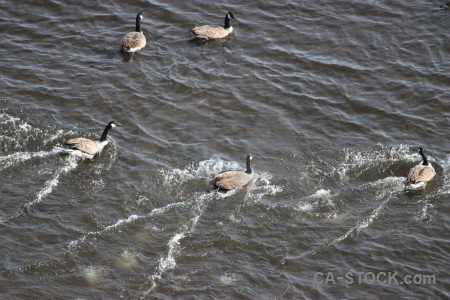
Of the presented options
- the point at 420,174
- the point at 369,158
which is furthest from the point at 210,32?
the point at 420,174

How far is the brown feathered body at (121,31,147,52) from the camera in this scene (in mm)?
19656

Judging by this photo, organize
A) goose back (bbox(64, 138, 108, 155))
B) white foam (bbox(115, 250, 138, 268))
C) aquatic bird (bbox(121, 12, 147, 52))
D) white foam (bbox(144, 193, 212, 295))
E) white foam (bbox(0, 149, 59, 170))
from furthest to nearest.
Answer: aquatic bird (bbox(121, 12, 147, 52)) < goose back (bbox(64, 138, 108, 155)) < white foam (bbox(0, 149, 59, 170)) < white foam (bbox(115, 250, 138, 268)) < white foam (bbox(144, 193, 212, 295))

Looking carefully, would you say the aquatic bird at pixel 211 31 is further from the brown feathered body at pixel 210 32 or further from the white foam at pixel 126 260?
the white foam at pixel 126 260

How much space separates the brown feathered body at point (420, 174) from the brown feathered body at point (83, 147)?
7.56 m

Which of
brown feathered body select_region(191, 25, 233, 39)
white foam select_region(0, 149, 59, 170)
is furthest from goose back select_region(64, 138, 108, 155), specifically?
brown feathered body select_region(191, 25, 233, 39)

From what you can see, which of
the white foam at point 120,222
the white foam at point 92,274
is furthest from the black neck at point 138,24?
the white foam at point 92,274

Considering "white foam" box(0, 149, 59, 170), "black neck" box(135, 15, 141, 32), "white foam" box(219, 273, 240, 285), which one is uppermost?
"black neck" box(135, 15, 141, 32)

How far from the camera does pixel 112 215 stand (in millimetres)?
13648

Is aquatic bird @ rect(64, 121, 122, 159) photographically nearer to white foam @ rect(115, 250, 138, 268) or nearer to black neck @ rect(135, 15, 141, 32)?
white foam @ rect(115, 250, 138, 268)

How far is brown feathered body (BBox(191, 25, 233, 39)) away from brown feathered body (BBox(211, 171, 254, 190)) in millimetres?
7266

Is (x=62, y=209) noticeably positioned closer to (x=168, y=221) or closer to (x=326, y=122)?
(x=168, y=221)

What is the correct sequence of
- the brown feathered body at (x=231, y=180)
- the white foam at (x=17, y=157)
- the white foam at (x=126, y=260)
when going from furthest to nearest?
the white foam at (x=17, y=157)
the brown feathered body at (x=231, y=180)
the white foam at (x=126, y=260)

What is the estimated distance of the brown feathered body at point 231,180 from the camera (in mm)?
14594

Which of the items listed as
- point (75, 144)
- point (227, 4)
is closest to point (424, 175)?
point (75, 144)
